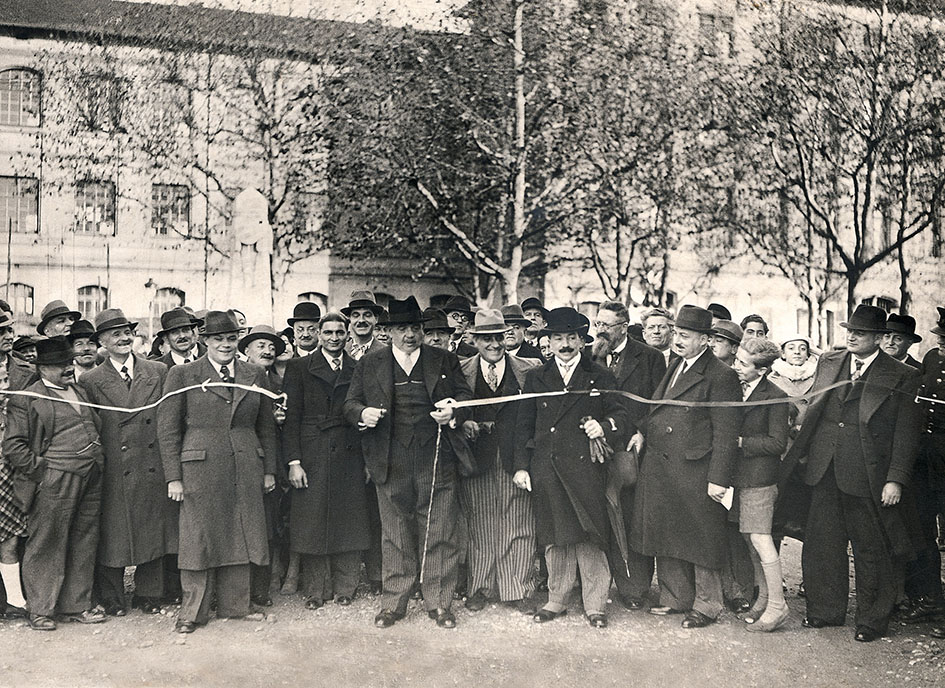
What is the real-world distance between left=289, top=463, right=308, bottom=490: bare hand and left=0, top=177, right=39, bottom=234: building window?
2649 millimetres

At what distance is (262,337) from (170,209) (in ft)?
5.31

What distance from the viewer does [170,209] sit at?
648 centimetres

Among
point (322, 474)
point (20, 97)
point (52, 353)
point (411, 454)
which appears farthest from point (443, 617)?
point (20, 97)

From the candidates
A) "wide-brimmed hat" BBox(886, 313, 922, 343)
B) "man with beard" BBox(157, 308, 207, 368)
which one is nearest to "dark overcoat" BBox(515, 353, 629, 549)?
"wide-brimmed hat" BBox(886, 313, 922, 343)

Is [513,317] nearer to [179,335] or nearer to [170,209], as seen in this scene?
[179,335]

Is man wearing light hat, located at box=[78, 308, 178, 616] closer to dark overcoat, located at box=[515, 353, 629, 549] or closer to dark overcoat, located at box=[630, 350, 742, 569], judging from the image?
dark overcoat, located at box=[515, 353, 629, 549]

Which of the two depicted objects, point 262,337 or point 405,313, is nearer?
point 405,313

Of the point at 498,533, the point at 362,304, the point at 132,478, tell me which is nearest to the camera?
the point at 132,478

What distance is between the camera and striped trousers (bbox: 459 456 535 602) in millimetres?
5309

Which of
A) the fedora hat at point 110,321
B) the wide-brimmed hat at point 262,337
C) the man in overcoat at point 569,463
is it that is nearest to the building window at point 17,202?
the fedora hat at point 110,321

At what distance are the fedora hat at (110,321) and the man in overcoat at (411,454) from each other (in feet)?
5.09

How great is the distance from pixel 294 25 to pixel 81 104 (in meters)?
1.66

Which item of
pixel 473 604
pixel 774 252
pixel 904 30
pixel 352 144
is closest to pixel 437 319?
pixel 473 604

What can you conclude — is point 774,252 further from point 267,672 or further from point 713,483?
point 267,672
